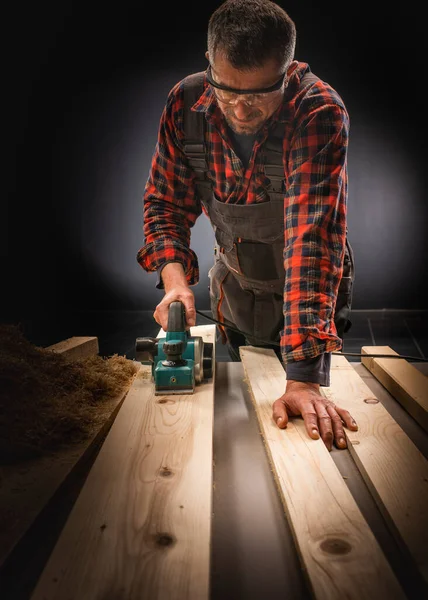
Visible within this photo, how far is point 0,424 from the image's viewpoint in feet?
4.89

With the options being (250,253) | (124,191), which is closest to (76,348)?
(250,253)

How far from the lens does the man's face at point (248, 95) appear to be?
157cm

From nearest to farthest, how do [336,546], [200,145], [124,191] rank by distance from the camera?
1. [336,546]
2. [200,145]
3. [124,191]

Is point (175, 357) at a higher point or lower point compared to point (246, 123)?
lower

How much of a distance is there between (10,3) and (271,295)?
146cm

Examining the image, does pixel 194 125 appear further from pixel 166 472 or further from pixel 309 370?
pixel 166 472

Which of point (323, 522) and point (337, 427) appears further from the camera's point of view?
point (337, 427)

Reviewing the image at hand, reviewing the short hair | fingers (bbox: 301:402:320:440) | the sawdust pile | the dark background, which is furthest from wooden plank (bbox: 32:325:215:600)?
the dark background

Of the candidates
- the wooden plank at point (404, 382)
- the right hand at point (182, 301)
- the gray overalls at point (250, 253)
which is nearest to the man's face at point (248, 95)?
the gray overalls at point (250, 253)

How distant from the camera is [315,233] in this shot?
1.68 meters

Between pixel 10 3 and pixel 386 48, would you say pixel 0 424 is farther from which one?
pixel 386 48

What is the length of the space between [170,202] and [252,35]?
78 centimetres

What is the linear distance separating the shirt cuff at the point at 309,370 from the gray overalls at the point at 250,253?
0.58 metres

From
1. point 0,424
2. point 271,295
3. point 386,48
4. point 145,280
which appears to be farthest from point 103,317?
point 386,48
